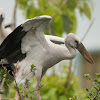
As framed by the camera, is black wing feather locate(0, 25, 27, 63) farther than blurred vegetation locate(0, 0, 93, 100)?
No

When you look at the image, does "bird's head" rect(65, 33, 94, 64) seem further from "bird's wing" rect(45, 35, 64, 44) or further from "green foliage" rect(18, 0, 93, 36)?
"green foliage" rect(18, 0, 93, 36)

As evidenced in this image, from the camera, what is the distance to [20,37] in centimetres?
355

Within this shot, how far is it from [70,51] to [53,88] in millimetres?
4311

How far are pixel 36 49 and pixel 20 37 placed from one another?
0.74 ft

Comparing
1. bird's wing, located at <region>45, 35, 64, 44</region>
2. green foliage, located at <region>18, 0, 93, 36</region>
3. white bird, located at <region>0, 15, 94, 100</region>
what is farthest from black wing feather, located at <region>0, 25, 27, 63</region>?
green foliage, located at <region>18, 0, 93, 36</region>

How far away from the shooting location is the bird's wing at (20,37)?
3.42 m

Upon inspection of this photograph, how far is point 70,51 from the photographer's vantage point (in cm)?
358

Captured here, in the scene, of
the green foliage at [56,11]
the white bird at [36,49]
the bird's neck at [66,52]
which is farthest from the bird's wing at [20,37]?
the green foliage at [56,11]

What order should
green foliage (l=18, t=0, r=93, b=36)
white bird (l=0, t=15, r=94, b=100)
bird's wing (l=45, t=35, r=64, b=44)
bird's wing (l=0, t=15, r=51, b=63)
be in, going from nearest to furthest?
bird's wing (l=0, t=15, r=51, b=63) → white bird (l=0, t=15, r=94, b=100) → bird's wing (l=45, t=35, r=64, b=44) → green foliage (l=18, t=0, r=93, b=36)

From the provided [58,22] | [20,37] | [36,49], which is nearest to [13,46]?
[20,37]

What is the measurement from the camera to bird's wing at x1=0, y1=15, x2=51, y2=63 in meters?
3.42

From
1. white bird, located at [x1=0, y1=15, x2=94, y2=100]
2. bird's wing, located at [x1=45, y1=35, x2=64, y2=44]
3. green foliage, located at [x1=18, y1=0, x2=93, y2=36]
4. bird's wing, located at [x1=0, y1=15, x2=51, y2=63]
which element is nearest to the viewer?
bird's wing, located at [x1=0, y1=15, x2=51, y2=63]

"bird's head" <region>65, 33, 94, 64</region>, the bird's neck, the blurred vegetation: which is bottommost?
the blurred vegetation

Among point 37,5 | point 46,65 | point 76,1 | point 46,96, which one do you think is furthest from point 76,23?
point 46,65
